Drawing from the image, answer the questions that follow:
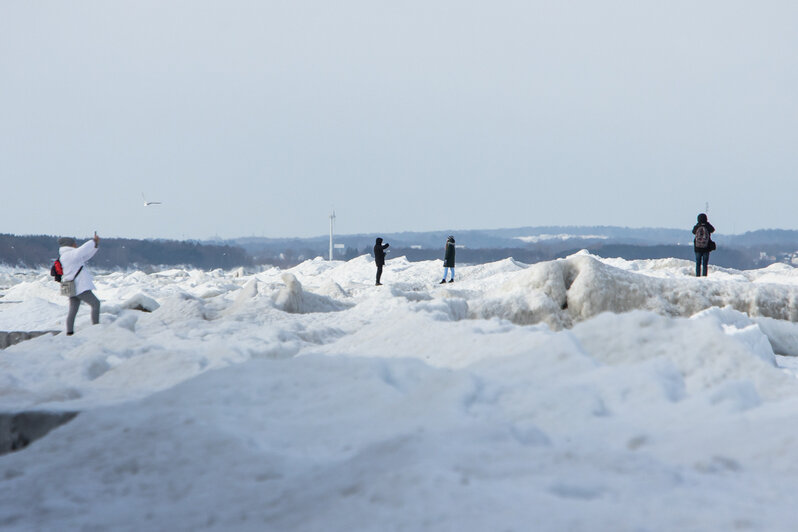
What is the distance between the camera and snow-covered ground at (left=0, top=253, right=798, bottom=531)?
2.80 metres

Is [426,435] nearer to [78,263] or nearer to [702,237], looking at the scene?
[78,263]

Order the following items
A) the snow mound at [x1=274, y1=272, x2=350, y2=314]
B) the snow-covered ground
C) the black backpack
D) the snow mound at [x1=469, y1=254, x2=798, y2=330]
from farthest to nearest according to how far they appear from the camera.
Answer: the black backpack < the snow mound at [x1=274, y1=272, x2=350, y2=314] < the snow mound at [x1=469, y1=254, x2=798, y2=330] < the snow-covered ground

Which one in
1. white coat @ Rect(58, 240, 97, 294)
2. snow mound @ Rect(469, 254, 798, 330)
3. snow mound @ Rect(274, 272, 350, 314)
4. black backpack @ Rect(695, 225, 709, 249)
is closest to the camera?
white coat @ Rect(58, 240, 97, 294)

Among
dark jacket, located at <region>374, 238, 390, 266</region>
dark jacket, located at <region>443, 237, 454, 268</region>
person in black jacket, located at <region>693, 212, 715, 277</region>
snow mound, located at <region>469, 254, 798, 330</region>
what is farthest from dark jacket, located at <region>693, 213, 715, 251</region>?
dark jacket, located at <region>374, 238, 390, 266</region>

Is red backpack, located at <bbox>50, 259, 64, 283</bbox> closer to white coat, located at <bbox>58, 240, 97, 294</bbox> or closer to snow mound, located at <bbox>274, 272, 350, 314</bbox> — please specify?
white coat, located at <bbox>58, 240, 97, 294</bbox>

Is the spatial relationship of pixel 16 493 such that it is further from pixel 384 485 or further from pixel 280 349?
pixel 280 349

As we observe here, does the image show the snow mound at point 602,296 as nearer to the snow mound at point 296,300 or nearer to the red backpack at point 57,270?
the snow mound at point 296,300

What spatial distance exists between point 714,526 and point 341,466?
61.1 inches

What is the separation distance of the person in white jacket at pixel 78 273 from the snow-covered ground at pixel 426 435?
2.26 meters

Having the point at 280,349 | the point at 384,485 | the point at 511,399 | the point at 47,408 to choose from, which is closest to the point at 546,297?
the point at 280,349

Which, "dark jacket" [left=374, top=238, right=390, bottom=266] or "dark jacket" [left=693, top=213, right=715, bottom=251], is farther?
"dark jacket" [left=374, top=238, right=390, bottom=266]

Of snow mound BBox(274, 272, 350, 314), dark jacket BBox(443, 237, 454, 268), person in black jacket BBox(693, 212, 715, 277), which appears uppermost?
person in black jacket BBox(693, 212, 715, 277)

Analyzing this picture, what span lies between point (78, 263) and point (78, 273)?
0.41 feet

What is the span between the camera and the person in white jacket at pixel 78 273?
30.3 ft
